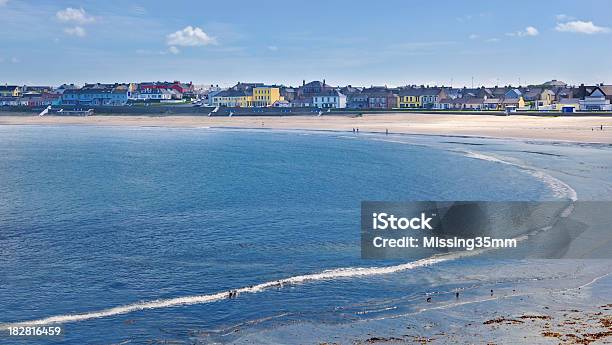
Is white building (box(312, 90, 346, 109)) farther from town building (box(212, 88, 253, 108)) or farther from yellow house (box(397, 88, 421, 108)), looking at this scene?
town building (box(212, 88, 253, 108))

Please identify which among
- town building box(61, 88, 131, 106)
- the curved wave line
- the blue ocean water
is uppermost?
town building box(61, 88, 131, 106)

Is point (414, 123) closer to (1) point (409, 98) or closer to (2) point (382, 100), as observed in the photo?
(2) point (382, 100)

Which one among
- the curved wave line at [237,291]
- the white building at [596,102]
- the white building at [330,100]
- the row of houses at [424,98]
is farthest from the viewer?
the white building at [330,100]

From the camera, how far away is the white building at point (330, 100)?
168875 mm

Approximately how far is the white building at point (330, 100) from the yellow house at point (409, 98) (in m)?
14.1

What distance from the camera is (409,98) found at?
548 ft

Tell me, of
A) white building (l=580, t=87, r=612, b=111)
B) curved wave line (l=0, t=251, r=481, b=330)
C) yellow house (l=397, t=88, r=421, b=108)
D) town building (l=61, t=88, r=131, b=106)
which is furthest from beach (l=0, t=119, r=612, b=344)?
town building (l=61, t=88, r=131, b=106)

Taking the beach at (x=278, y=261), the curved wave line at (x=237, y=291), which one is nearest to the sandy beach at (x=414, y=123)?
the beach at (x=278, y=261)

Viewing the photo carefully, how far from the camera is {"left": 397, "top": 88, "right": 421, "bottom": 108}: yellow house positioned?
165250mm

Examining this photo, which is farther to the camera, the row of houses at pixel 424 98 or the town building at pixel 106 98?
the town building at pixel 106 98

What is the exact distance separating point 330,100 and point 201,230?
13956 centimetres

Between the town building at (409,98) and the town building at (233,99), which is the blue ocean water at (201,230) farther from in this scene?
the town building at (233,99)

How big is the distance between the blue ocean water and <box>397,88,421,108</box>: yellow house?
3834 inches

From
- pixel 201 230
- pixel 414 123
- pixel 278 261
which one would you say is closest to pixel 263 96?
pixel 414 123
